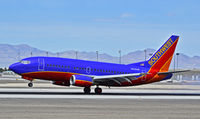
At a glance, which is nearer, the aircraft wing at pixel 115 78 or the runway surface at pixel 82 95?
the runway surface at pixel 82 95

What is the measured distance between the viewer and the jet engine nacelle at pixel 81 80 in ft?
148

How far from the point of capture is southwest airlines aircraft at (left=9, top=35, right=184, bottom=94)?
45.9m

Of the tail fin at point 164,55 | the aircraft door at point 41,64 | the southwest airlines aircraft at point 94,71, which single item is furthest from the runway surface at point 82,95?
the tail fin at point 164,55

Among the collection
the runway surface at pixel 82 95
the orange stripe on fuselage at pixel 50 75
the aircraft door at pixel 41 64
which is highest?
the aircraft door at pixel 41 64

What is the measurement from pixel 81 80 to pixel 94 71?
3158mm

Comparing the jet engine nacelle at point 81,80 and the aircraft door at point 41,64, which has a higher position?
the aircraft door at point 41,64

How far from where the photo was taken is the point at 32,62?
1816 inches

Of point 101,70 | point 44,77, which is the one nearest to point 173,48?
point 101,70

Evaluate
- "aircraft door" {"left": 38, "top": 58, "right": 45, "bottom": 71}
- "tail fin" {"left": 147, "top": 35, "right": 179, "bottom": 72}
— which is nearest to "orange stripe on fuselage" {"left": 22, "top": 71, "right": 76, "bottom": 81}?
"aircraft door" {"left": 38, "top": 58, "right": 45, "bottom": 71}

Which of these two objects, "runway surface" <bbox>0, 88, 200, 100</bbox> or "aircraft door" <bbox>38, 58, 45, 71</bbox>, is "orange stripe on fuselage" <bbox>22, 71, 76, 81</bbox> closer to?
"aircraft door" <bbox>38, 58, 45, 71</bbox>

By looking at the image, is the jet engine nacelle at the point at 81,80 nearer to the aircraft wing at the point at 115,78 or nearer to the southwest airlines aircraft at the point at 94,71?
the southwest airlines aircraft at the point at 94,71

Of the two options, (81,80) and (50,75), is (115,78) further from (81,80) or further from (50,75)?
(50,75)

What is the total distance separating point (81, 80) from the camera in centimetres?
4541

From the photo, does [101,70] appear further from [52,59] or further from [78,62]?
[52,59]
